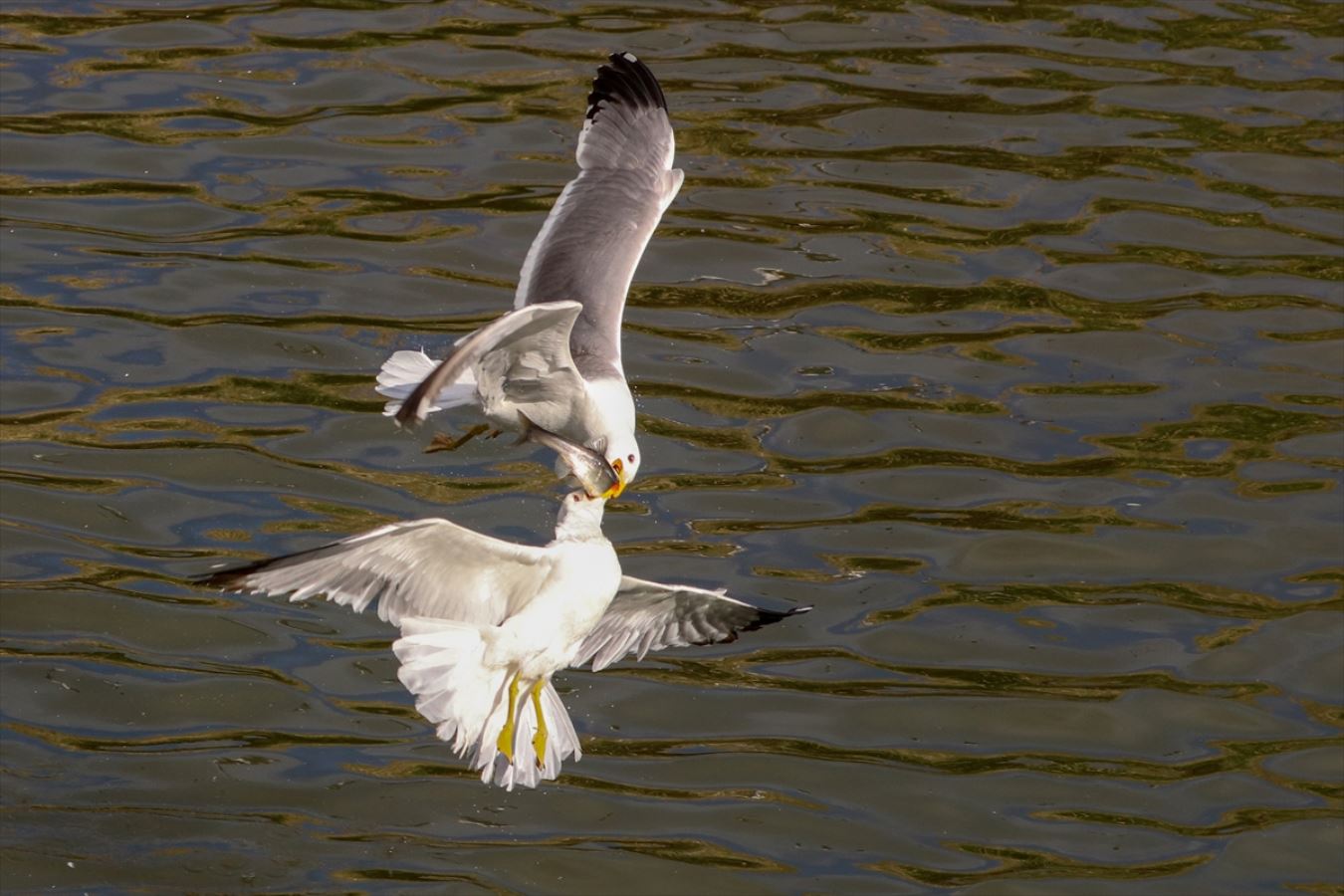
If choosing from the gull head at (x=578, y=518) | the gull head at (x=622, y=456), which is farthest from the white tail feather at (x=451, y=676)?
Answer: the gull head at (x=622, y=456)

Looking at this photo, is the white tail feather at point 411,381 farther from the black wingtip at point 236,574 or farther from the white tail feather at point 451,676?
the black wingtip at point 236,574

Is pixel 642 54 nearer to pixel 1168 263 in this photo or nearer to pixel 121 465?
pixel 1168 263

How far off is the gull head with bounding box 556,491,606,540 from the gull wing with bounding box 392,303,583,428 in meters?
0.50

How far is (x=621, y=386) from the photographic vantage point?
748cm

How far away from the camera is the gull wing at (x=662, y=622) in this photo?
22.9ft

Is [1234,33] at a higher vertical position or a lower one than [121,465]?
higher

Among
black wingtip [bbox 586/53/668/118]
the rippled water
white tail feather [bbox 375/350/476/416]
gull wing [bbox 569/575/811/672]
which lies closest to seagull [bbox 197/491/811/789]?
gull wing [bbox 569/575/811/672]

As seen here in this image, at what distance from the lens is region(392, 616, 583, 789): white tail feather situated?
6.22 m

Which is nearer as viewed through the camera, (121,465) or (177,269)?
(121,465)

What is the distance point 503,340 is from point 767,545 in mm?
2590

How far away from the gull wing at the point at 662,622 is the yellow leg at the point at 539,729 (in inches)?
9.2

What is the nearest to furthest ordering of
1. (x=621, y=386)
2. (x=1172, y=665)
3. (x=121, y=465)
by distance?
(x=621, y=386), (x=1172, y=665), (x=121, y=465)

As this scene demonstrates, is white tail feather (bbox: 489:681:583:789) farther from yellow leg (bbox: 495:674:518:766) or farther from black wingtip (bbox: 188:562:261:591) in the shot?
black wingtip (bbox: 188:562:261:591)

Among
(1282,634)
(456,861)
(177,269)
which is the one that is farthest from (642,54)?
(456,861)
